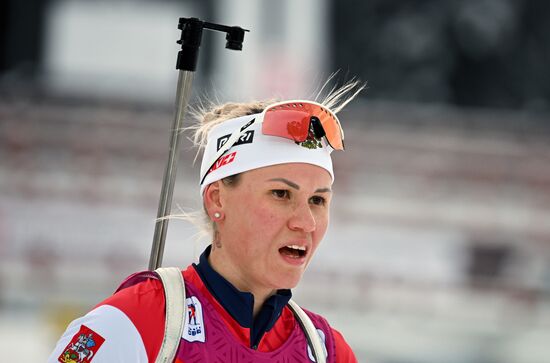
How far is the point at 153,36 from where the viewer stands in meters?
14.5

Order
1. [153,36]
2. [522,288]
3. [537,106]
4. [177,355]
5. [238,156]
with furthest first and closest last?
1. [537,106]
2. [153,36]
3. [522,288]
4. [238,156]
5. [177,355]

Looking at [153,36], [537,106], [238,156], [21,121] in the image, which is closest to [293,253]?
[238,156]

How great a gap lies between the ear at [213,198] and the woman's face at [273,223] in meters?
0.02

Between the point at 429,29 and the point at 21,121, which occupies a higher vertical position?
the point at 429,29

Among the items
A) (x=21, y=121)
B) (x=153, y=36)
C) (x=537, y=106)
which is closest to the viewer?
(x=21, y=121)

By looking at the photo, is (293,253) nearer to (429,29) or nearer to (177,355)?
(177,355)

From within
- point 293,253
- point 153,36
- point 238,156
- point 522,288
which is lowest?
point 522,288

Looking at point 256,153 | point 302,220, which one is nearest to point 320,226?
point 302,220

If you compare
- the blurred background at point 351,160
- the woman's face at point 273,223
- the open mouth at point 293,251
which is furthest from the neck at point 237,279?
the blurred background at point 351,160

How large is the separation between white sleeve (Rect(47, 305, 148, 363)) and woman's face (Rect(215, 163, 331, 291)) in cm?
27

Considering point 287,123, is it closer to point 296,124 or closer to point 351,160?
point 296,124

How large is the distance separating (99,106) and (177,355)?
437 inches

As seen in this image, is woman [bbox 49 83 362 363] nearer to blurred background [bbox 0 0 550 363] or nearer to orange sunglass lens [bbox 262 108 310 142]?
orange sunglass lens [bbox 262 108 310 142]

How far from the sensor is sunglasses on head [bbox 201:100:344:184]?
2191mm
